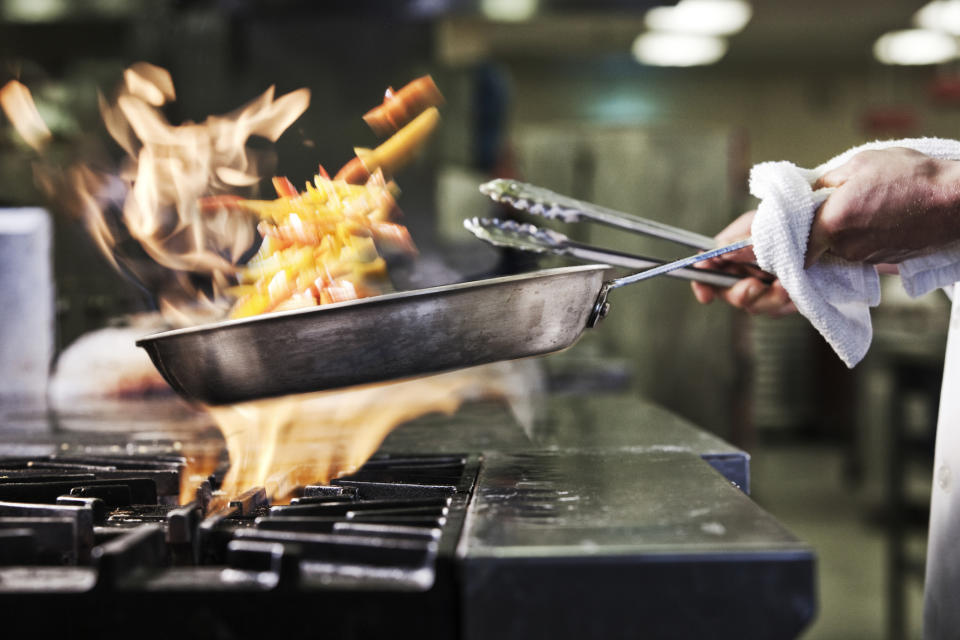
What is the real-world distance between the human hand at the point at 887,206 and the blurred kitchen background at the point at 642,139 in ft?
1.12

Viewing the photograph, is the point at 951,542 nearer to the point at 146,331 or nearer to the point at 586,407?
the point at 586,407

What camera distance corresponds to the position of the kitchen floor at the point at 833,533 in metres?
3.33

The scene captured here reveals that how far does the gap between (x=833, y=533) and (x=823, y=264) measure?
4.28 meters

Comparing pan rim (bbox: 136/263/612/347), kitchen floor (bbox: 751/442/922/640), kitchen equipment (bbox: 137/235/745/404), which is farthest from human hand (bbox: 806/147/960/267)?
kitchen floor (bbox: 751/442/922/640)

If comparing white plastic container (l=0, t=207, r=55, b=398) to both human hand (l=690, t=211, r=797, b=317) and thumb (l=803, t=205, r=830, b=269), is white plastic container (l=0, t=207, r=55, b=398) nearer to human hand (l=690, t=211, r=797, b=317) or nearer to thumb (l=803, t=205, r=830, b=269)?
human hand (l=690, t=211, r=797, b=317)

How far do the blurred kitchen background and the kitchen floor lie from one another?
18mm

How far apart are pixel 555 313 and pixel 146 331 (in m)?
1.26

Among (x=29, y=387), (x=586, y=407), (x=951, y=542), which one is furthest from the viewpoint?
(x=29, y=387)

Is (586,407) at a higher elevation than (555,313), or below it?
below

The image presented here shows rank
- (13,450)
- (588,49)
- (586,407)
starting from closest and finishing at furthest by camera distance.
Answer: (13,450)
(586,407)
(588,49)

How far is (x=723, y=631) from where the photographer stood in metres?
0.61

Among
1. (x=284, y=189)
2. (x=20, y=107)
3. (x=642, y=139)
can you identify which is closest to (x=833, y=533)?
(x=642, y=139)

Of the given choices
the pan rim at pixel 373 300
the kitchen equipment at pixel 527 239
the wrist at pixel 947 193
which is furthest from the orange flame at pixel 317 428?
the wrist at pixel 947 193

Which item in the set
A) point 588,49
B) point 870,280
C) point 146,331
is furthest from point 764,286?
point 588,49
